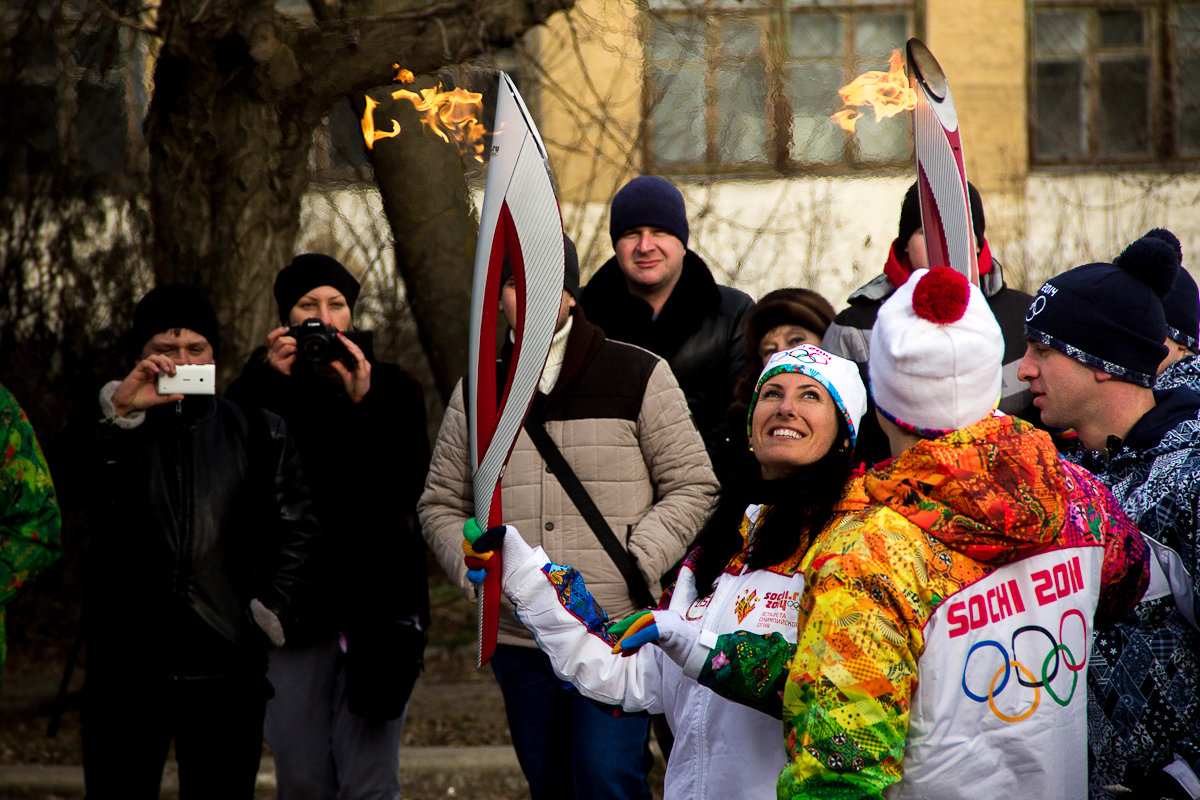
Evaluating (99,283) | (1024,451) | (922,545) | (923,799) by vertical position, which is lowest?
(923,799)

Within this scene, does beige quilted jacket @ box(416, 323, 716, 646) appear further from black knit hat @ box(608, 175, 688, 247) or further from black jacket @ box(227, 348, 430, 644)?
black knit hat @ box(608, 175, 688, 247)

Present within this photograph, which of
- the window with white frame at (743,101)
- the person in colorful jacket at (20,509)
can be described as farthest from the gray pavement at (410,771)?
the window with white frame at (743,101)

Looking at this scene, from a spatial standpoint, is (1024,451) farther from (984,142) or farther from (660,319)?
(984,142)

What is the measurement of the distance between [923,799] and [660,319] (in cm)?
231

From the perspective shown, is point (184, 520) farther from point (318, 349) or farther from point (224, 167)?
point (224, 167)

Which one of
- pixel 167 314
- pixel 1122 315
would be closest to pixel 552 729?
pixel 167 314

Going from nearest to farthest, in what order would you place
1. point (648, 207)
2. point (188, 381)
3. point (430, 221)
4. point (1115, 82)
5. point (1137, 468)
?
point (1137, 468)
point (188, 381)
point (648, 207)
point (430, 221)
point (1115, 82)

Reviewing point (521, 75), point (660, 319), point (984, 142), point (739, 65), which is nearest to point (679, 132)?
point (739, 65)

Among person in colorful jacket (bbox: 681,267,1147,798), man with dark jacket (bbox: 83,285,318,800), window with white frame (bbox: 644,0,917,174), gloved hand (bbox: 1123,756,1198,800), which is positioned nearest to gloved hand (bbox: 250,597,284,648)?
man with dark jacket (bbox: 83,285,318,800)

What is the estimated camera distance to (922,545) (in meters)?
1.91

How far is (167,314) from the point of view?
3.65m

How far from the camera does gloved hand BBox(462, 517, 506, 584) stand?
2.38 m

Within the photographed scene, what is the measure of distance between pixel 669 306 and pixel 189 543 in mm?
1588

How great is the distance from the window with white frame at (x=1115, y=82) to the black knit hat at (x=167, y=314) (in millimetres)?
7796
